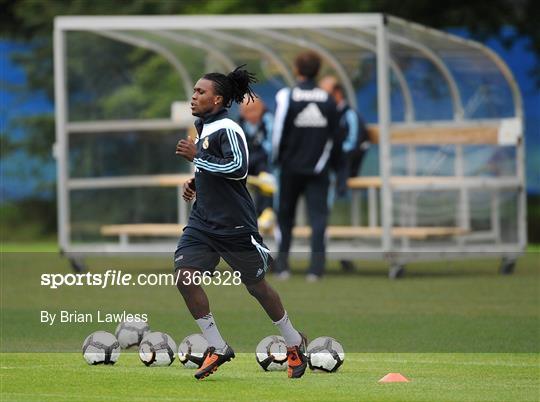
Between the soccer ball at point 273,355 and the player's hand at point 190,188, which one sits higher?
the player's hand at point 190,188

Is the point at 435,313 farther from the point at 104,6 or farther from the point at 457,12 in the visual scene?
the point at 104,6

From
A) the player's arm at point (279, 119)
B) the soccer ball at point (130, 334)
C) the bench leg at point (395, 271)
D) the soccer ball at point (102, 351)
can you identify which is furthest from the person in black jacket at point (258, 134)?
the soccer ball at point (102, 351)

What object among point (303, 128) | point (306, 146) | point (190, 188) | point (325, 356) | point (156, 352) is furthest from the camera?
point (303, 128)

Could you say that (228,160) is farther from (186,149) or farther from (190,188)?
(190,188)

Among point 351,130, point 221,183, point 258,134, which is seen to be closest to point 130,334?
point 221,183

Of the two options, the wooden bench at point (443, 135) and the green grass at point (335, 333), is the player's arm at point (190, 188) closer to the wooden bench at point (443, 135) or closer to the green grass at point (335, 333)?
the green grass at point (335, 333)

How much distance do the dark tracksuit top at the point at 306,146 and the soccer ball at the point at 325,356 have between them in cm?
790

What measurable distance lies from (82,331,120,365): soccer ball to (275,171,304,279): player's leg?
7.82m

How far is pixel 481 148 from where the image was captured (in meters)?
20.2

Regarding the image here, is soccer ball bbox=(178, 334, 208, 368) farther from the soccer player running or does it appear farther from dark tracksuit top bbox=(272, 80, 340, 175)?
dark tracksuit top bbox=(272, 80, 340, 175)

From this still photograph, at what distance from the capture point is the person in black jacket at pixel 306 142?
711 inches

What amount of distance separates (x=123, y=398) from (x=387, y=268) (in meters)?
12.5

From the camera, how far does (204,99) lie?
9891 mm

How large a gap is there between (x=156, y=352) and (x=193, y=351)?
37 centimetres
